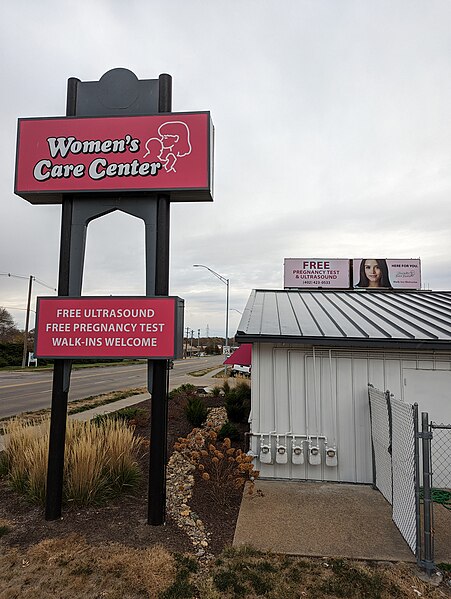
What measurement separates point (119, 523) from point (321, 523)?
249 cm

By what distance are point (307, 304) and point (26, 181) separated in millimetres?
6405

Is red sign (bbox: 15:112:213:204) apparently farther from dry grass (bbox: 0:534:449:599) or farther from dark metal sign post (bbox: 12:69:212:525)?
dry grass (bbox: 0:534:449:599)

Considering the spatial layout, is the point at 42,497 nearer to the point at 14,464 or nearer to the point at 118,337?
the point at 14,464

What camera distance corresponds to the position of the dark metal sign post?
5.37 m

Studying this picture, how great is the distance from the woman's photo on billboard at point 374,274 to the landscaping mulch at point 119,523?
92.2 ft

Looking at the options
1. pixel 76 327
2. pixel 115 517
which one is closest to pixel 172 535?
pixel 115 517

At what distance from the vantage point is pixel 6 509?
18.1ft

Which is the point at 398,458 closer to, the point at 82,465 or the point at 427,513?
the point at 427,513

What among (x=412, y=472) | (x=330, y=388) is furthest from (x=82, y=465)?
(x=412, y=472)

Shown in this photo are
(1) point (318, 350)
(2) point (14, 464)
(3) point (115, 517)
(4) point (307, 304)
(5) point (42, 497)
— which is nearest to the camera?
(3) point (115, 517)

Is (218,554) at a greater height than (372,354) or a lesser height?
lesser

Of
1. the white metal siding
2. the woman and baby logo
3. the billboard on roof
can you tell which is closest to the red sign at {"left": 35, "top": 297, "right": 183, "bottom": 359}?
the woman and baby logo

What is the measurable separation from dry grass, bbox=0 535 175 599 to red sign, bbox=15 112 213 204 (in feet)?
14.0

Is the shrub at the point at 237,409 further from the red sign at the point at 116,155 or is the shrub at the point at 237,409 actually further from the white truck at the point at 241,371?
the white truck at the point at 241,371
